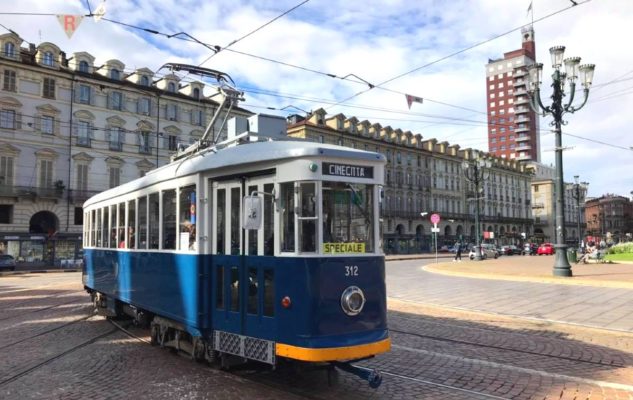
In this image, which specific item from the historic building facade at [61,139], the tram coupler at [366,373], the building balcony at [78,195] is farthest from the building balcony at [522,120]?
the tram coupler at [366,373]

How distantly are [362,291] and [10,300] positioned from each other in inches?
576

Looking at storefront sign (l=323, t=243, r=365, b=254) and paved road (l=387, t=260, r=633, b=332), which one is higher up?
storefront sign (l=323, t=243, r=365, b=254)

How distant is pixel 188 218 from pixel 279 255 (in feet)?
6.01

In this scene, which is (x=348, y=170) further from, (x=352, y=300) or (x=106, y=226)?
(x=106, y=226)

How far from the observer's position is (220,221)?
6.49m

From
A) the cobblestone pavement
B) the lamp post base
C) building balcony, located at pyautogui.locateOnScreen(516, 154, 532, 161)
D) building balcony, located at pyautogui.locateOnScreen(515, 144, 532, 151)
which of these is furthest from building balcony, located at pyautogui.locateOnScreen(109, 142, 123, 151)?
building balcony, located at pyautogui.locateOnScreen(515, 144, 532, 151)

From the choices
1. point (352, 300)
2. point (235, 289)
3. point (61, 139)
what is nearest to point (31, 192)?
point (61, 139)

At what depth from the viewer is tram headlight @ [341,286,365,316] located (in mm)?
5531

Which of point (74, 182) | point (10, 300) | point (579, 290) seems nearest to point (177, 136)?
point (74, 182)

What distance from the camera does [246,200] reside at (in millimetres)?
5473

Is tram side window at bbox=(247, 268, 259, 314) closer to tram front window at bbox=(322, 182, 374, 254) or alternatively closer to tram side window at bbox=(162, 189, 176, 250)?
tram front window at bbox=(322, 182, 374, 254)

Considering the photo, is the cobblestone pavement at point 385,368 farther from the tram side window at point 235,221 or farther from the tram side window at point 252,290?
the tram side window at point 235,221

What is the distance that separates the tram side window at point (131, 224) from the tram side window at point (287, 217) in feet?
13.7

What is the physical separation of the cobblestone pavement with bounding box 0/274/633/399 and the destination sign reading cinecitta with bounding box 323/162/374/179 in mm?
2262
